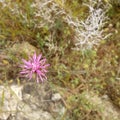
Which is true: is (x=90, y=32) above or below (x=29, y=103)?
above

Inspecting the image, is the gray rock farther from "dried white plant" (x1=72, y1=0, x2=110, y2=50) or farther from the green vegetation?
"dried white plant" (x1=72, y1=0, x2=110, y2=50)

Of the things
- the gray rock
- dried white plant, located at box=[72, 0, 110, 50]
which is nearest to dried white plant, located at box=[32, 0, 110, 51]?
dried white plant, located at box=[72, 0, 110, 50]

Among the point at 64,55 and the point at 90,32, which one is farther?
the point at 64,55

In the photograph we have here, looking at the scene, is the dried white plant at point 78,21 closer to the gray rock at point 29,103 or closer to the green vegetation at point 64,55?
the green vegetation at point 64,55

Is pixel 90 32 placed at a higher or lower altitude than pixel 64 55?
higher

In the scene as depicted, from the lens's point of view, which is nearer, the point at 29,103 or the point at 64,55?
the point at 29,103

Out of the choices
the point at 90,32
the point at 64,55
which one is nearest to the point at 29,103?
the point at 64,55

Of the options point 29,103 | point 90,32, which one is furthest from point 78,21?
point 29,103

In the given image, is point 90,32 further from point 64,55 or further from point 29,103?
point 29,103

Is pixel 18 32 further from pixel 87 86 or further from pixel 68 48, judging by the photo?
pixel 87 86

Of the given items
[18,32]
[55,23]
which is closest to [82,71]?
[55,23]

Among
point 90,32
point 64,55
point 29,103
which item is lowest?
point 29,103

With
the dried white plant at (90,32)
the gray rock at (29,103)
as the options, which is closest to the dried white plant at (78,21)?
the dried white plant at (90,32)
